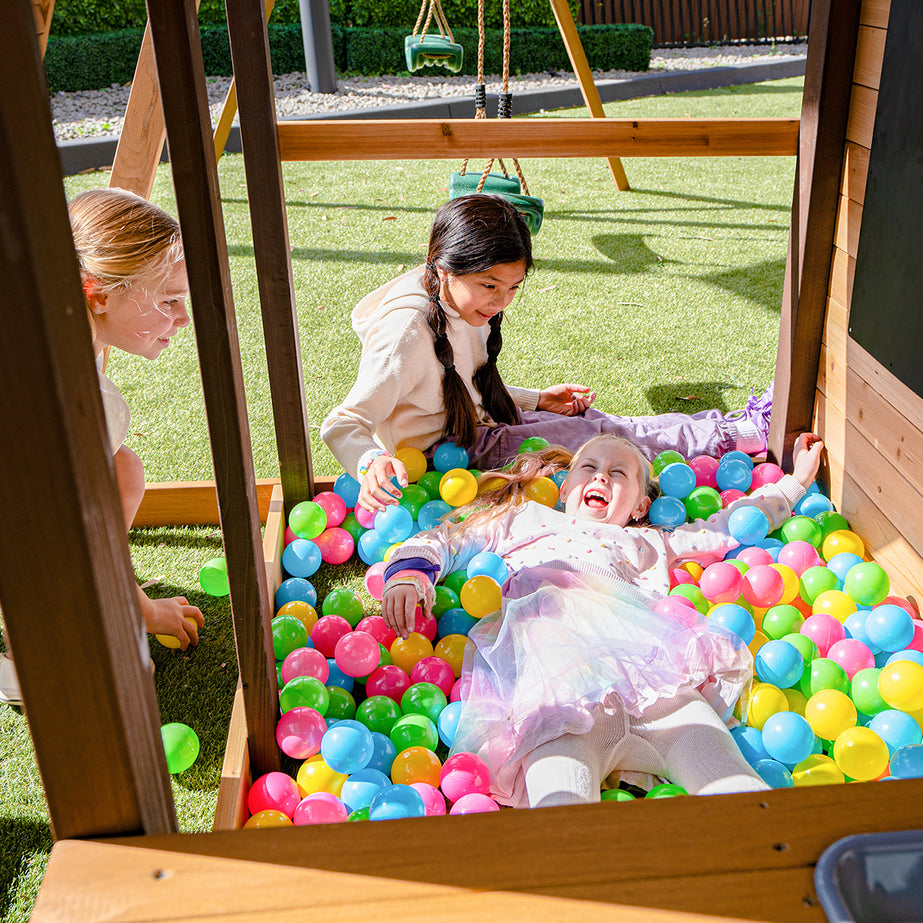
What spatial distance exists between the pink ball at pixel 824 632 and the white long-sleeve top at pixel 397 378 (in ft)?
4.33

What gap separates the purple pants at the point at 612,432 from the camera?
3.15m

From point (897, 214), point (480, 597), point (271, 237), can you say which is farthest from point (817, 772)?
point (271, 237)

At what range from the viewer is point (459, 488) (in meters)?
2.82

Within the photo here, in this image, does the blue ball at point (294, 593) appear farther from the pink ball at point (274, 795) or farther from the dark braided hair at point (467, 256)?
the dark braided hair at point (467, 256)

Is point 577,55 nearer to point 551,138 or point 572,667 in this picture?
point 551,138

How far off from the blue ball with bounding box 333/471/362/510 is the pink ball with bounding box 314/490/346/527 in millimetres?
38

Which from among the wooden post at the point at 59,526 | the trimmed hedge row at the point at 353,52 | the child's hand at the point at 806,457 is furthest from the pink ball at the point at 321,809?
the trimmed hedge row at the point at 353,52

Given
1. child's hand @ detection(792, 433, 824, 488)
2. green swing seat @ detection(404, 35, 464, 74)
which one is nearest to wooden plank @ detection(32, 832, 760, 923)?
child's hand @ detection(792, 433, 824, 488)

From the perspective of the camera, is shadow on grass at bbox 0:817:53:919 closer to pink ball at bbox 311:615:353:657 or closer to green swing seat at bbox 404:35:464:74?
pink ball at bbox 311:615:353:657

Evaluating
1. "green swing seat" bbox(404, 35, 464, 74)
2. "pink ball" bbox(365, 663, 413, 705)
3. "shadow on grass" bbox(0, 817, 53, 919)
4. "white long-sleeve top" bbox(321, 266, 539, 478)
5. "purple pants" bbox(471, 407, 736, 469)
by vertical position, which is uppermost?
"green swing seat" bbox(404, 35, 464, 74)

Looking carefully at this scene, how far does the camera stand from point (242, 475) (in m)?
1.68

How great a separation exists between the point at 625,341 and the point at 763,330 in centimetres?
69

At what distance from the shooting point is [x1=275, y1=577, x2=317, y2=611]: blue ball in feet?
8.39

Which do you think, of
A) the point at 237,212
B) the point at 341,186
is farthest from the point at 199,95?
the point at 341,186
